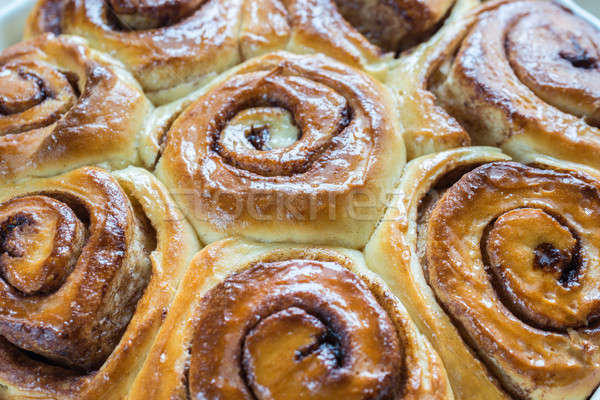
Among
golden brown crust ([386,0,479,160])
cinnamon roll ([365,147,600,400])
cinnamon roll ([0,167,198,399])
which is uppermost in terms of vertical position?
golden brown crust ([386,0,479,160])

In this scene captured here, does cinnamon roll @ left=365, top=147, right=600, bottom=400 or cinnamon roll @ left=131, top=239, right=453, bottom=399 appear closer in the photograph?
cinnamon roll @ left=131, top=239, right=453, bottom=399

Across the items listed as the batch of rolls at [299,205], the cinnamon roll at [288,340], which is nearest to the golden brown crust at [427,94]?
the batch of rolls at [299,205]

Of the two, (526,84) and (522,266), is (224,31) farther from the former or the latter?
(522,266)

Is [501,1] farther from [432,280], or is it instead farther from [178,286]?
[178,286]

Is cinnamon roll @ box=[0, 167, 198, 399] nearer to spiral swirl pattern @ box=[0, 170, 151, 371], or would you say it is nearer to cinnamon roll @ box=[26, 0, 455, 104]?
spiral swirl pattern @ box=[0, 170, 151, 371]

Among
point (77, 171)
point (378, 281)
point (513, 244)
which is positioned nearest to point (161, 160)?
point (77, 171)

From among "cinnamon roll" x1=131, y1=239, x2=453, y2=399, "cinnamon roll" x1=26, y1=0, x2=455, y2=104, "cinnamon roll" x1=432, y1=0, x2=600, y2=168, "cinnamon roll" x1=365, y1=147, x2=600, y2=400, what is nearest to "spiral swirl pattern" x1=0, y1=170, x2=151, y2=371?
"cinnamon roll" x1=131, y1=239, x2=453, y2=399

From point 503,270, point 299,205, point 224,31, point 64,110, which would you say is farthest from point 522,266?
point 64,110
